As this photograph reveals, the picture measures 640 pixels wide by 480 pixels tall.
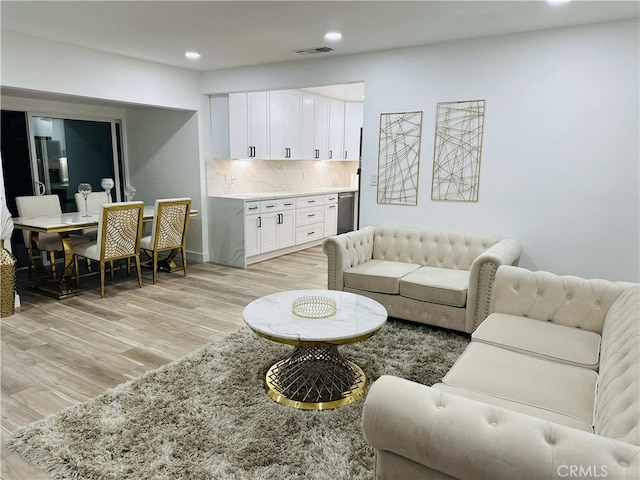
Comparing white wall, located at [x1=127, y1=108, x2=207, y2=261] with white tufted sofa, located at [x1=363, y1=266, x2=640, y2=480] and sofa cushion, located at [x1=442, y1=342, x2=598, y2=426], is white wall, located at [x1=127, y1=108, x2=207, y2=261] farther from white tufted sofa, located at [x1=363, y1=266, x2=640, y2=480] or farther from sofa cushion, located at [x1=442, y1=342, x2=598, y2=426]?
sofa cushion, located at [x1=442, y1=342, x2=598, y2=426]

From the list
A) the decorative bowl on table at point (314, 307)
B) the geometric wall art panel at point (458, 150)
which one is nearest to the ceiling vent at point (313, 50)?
the geometric wall art panel at point (458, 150)

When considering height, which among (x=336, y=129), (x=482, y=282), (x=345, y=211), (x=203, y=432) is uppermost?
(x=336, y=129)

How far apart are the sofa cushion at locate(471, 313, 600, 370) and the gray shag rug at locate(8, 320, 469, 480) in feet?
1.85

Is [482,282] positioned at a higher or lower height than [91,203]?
lower

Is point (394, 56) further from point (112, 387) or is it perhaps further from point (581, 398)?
point (112, 387)

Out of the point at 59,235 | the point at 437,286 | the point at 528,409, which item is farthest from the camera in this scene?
the point at 59,235

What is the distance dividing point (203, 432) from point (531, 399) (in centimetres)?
162

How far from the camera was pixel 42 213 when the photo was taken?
5.14m

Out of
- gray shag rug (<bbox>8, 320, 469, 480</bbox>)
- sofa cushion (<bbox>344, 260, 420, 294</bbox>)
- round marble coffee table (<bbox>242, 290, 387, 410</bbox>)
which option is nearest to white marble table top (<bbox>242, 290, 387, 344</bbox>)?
round marble coffee table (<bbox>242, 290, 387, 410</bbox>)

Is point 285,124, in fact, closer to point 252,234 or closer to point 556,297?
point 252,234

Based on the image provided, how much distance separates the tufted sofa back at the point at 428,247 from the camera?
395 centimetres

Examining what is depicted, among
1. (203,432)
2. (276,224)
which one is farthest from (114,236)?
(203,432)

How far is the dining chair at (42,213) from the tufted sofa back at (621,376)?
506cm

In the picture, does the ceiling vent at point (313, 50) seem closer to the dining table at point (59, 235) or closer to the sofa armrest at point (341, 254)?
the sofa armrest at point (341, 254)
